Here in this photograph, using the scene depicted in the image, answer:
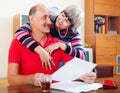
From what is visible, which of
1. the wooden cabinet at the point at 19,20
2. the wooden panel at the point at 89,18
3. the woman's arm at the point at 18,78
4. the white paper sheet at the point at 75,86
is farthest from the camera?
the wooden panel at the point at 89,18

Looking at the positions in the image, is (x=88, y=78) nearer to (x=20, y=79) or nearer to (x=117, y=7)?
(x=20, y=79)

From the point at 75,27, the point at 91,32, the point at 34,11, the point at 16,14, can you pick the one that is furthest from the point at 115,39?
the point at 34,11

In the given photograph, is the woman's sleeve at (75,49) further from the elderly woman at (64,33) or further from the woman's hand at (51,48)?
the woman's hand at (51,48)

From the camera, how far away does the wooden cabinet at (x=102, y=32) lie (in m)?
5.41

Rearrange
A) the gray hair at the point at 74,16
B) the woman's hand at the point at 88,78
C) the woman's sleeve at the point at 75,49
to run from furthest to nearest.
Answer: the gray hair at the point at 74,16, the woman's sleeve at the point at 75,49, the woman's hand at the point at 88,78

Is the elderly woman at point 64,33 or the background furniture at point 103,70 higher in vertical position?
the elderly woman at point 64,33

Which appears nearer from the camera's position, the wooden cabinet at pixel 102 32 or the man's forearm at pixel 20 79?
the man's forearm at pixel 20 79

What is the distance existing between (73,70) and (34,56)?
1.39 feet

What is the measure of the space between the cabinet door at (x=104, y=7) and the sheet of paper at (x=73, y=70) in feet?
12.7

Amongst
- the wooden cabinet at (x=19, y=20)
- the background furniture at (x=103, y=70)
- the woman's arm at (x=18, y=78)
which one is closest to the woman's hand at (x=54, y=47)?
the woman's arm at (x=18, y=78)

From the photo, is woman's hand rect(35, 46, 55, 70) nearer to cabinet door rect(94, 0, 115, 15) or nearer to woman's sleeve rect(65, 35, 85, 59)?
woman's sleeve rect(65, 35, 85, 59)

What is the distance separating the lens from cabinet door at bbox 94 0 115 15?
5473 mm

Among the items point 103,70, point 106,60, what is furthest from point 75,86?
point 106,60

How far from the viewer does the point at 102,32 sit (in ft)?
18.4
